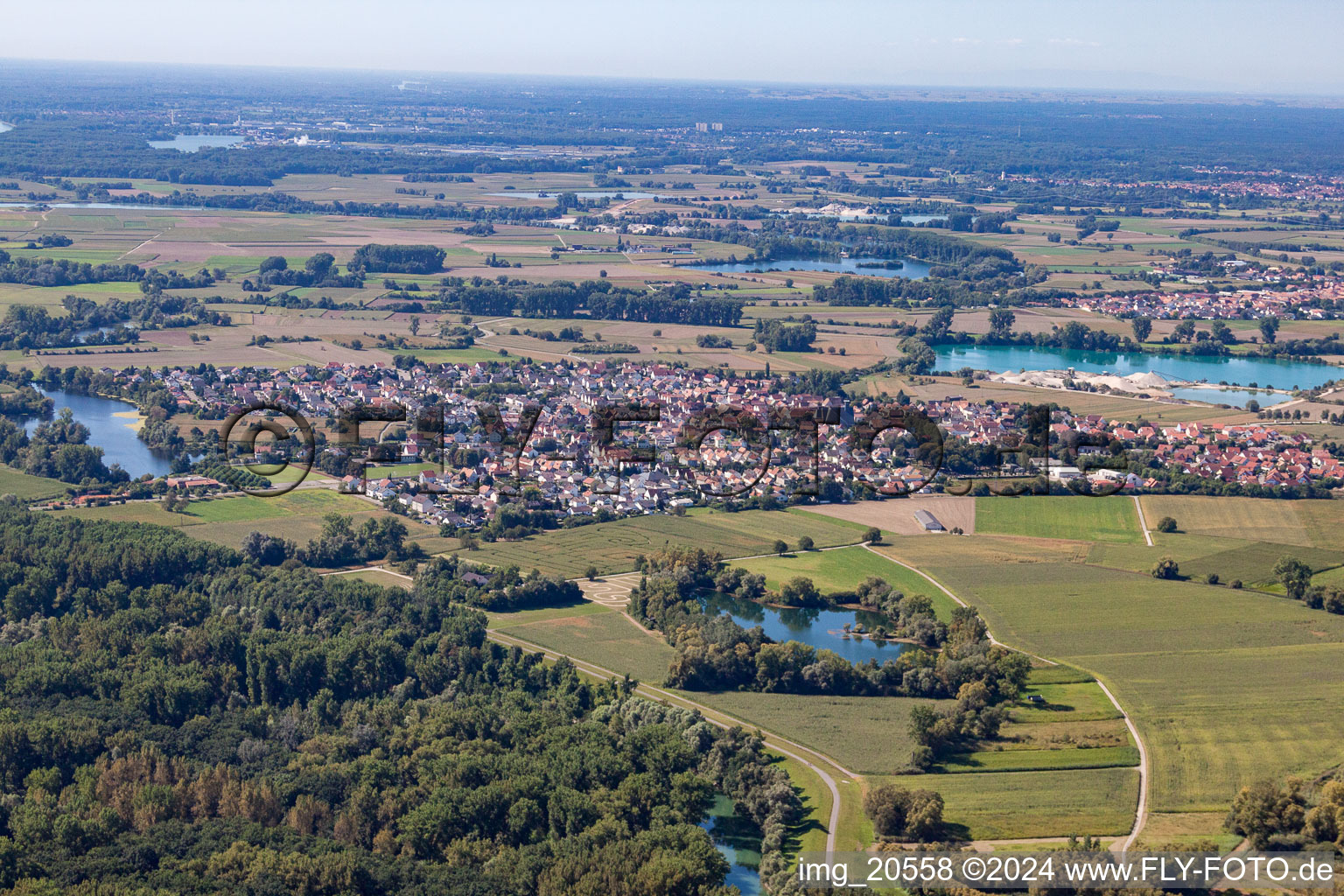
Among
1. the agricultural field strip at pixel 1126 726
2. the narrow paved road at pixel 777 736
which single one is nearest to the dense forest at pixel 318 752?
the narrow paved road at pixel 777 736

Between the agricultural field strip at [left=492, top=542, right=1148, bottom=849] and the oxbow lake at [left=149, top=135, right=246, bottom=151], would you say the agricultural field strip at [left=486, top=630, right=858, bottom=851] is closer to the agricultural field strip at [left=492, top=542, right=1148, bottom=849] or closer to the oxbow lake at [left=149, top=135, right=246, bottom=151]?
the agricultural field strip at [left=492, top=542, right=1148, bottom=849]

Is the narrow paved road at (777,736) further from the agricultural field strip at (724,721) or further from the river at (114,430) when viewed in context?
the river at (114,430)

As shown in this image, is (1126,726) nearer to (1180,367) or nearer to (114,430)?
(114,430)

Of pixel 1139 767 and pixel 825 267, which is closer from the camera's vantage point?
pixel 1139 767

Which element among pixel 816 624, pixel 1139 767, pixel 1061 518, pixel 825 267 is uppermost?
pixel 825 267

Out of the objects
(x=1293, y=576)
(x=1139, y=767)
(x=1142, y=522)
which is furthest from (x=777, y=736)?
(x=1142, y=522)

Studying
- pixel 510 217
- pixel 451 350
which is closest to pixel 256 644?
pixel 451 350

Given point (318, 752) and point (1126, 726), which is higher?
point (1126, 726)
